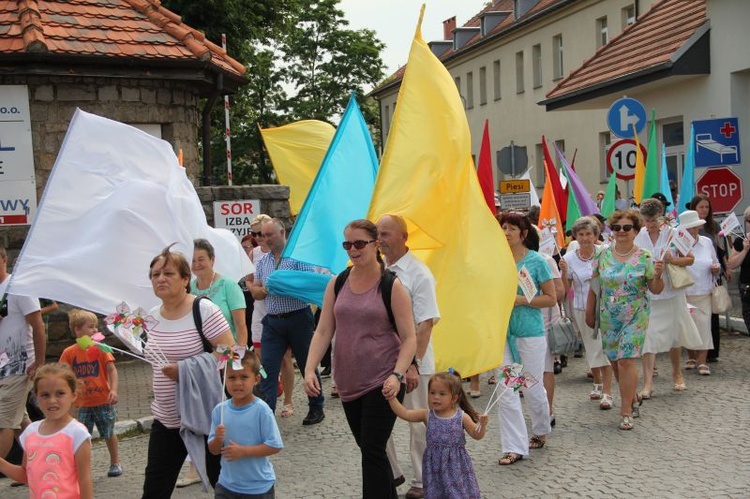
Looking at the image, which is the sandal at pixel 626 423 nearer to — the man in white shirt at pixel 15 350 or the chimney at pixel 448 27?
the man in white shirt at pixel 15 350

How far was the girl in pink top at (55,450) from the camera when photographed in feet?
17.5

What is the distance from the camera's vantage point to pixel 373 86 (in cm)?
6531

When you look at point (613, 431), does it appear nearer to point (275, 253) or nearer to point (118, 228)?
point (275, 253)

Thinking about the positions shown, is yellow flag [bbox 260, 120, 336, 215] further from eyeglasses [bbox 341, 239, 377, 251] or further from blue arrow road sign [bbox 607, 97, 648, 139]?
eyeglasses [bbox 341, 239, 377, 251]

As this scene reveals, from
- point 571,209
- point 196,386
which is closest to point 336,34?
point 571,209

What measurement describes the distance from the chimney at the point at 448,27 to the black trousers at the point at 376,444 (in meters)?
61.7

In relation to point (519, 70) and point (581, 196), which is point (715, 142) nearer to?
point (581, 196)

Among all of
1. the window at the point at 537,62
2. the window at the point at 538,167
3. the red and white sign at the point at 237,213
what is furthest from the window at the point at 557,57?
the red and white sign at the point at 237,213

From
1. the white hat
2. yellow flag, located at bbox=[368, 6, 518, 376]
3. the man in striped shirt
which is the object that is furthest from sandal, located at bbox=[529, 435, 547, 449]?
the white hat

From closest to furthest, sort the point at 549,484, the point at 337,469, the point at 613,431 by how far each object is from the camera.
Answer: the point at 549,484
the point at 337,469
the point at 613,431

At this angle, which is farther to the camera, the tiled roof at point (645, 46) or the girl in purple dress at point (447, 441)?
the tiled roof at point (645, 46)

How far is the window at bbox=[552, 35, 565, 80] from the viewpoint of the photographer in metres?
43.8

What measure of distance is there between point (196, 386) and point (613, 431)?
4.35 m


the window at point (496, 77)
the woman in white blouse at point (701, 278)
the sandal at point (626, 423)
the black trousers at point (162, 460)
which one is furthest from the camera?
the window at point (496, 77)
